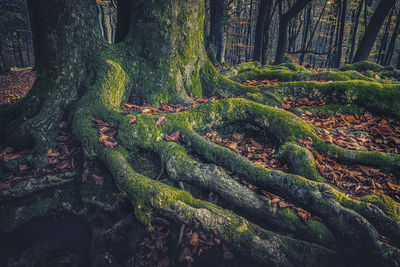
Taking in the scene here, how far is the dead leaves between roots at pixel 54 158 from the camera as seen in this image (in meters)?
3.04

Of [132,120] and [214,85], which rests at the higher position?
[214,85]

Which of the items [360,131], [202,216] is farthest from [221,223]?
[360,131]

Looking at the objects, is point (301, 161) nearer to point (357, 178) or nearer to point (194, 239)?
point (357, 178)

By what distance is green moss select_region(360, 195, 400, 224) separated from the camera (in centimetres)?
194

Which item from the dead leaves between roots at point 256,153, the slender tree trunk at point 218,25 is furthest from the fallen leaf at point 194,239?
the slender tree trunk at point 218,25

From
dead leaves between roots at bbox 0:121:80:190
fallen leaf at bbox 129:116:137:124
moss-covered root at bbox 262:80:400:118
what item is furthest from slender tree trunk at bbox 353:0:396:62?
dead leaves between roots at bbox 0:121:80:190

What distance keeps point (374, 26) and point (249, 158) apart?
8650 millimetres

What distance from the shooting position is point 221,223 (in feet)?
7.22

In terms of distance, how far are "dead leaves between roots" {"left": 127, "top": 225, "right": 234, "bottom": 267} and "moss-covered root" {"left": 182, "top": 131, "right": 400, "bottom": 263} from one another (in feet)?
3.35

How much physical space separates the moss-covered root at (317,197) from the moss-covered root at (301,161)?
1.02 ft

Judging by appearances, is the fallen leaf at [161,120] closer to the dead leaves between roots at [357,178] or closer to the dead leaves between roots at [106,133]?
the dead leaves between roots at [106,133]

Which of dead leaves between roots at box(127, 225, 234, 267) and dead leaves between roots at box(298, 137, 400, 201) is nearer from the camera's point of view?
dead leaves between roots at box(298, 137, 400, 201)

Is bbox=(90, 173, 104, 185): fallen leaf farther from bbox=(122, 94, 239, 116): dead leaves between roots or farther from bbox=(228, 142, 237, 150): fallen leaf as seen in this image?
bbox=(228, 142, 237, 150): fallen leaf

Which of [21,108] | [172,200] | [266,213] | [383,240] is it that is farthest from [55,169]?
[383,240]
